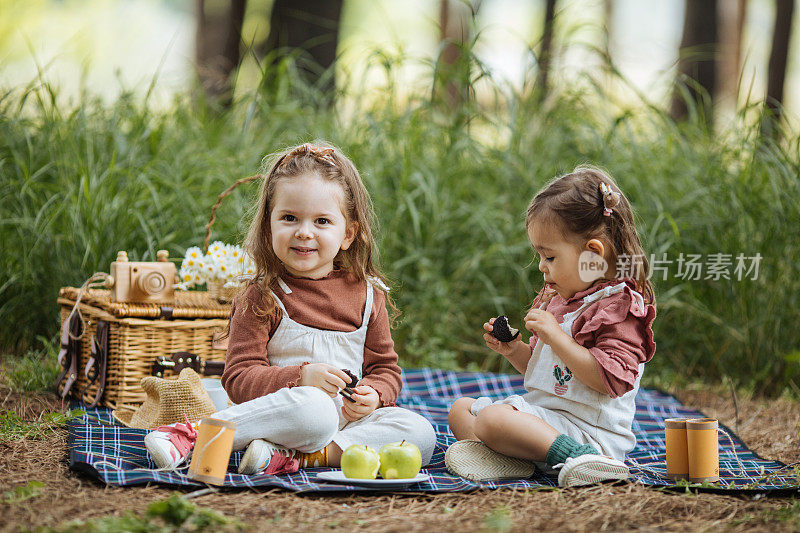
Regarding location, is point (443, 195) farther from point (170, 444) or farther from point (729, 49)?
point (729, 49)

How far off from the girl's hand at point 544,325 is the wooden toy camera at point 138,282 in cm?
159

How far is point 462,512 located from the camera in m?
2.07

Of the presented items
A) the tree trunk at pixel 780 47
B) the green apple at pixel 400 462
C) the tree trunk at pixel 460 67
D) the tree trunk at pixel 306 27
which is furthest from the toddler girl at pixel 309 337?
the tree trunk at pixel 780 47

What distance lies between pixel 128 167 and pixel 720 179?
3.32 meters

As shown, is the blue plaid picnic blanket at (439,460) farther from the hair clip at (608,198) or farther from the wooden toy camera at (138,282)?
the hair clip at (608,198)

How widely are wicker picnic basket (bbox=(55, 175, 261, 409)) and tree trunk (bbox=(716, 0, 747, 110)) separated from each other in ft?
14.6

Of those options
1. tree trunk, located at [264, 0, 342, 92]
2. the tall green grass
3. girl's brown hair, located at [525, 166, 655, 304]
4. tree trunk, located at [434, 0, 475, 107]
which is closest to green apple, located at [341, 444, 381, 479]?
girl's brown hair, located at [525, 166, 655, 304]

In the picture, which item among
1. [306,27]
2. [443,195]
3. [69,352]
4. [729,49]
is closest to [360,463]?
[69,352]

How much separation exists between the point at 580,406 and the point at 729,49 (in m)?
7.72

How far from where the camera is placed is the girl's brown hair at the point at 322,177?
108 inches

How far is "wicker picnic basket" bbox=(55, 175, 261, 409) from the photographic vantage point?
316 cm

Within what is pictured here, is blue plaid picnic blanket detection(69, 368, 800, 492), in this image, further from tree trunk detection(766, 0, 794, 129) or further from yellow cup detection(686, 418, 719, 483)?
tree trunk detection(766, 0, 794, 129)

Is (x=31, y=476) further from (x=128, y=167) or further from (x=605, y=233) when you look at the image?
(x=128, y=167)

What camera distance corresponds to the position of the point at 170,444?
2.39m
